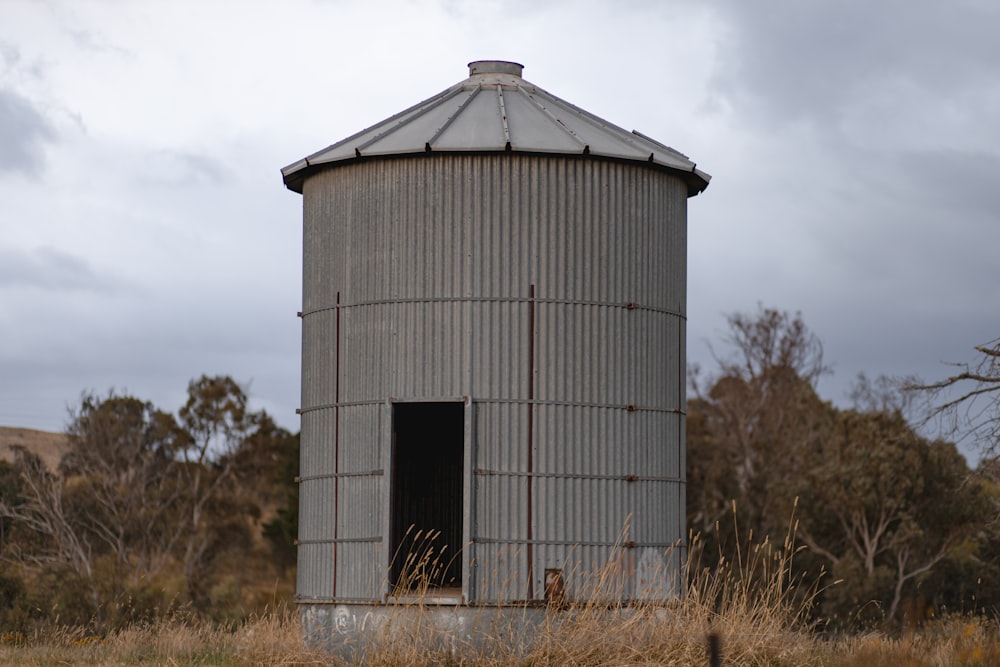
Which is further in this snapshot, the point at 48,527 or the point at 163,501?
the point at 163,501

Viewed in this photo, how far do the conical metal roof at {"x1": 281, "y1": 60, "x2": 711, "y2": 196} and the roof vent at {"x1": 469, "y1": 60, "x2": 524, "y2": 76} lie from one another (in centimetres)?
1

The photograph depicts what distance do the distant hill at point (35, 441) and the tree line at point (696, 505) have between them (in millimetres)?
26234

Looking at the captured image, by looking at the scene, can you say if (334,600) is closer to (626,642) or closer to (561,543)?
(561,543)

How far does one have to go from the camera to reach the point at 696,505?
46.3 m

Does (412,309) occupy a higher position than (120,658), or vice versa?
(412,309)

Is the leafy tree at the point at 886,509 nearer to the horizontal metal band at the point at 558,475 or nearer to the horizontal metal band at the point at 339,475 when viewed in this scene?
the horizontal metal band at the point at 558,475

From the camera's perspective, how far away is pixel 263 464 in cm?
4912

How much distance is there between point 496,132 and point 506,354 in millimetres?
2539

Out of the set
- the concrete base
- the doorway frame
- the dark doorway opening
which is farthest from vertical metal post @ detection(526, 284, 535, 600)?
the dark doorway opening

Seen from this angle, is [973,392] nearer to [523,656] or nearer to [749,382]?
[523,656]

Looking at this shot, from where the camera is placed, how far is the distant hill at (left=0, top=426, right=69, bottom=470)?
2864 inches

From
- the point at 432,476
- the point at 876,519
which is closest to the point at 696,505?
the point at 876,519

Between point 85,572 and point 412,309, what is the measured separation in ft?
92.2

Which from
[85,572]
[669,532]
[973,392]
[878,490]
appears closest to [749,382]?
[878,490]
